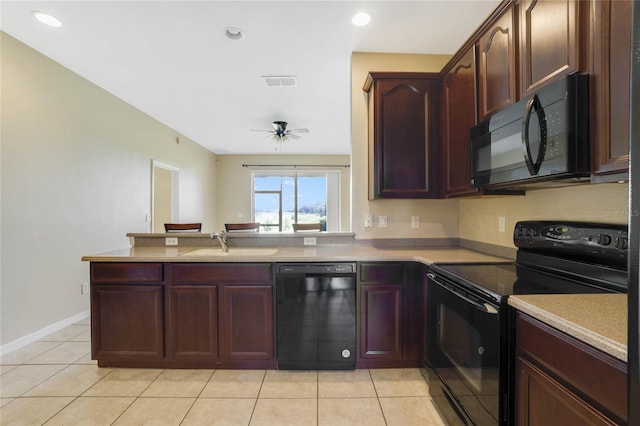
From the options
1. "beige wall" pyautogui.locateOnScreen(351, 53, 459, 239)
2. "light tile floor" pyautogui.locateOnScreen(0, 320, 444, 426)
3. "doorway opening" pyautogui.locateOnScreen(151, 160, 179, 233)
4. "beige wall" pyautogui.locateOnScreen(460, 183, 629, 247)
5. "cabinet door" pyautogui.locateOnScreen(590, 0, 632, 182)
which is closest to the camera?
"cabinet door" pyautogui.locateOnScreen(590, 0, 632, 182)

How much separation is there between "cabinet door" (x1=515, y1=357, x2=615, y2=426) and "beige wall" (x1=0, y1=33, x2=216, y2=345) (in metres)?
3.79

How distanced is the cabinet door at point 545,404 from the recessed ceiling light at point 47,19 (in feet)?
12.5

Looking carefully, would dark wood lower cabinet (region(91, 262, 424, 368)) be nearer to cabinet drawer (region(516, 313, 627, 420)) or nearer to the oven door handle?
the oven door handle

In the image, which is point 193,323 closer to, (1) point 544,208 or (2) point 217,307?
(2) point 217,307

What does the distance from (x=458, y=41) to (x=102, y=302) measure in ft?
12.2

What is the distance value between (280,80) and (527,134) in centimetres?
275

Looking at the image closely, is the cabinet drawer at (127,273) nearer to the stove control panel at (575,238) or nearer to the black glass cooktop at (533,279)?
the black glass cooktop at (533,279)

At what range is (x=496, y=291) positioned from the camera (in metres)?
1.26

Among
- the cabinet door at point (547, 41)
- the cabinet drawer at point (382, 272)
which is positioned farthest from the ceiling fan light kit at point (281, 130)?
the cabinet door at point (547, 41)

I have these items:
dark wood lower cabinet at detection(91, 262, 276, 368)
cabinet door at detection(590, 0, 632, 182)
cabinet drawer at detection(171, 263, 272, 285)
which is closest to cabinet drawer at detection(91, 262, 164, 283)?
dark wood lower cabinet at detection(91, 262, 276, 368)

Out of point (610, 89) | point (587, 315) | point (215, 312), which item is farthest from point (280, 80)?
point (587, 315)

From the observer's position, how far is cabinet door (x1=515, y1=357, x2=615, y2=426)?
33.5 inches

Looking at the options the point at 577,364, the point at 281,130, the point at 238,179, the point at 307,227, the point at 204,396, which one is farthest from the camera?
the point at 238,179

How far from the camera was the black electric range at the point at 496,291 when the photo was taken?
121 centimetres
